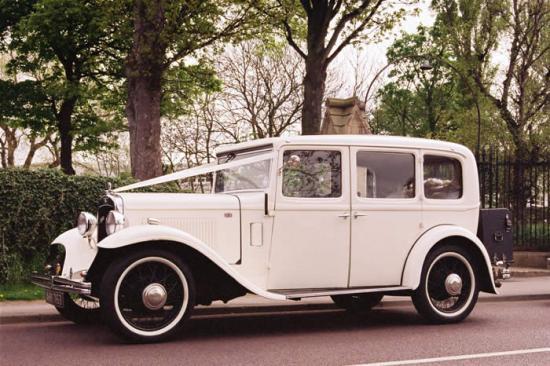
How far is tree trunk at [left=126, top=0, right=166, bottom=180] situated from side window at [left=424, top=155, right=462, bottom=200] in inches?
359

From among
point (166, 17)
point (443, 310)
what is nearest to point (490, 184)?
point (443, 310)

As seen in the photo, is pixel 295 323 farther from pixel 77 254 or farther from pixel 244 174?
pixel 77 254

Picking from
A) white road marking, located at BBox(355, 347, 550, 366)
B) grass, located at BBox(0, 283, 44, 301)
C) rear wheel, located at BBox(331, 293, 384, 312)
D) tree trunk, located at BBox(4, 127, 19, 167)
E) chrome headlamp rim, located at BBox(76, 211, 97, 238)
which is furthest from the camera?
tree trunk, located at BBox(4, 127, 19, 167)

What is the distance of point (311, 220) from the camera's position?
8336 millimetres

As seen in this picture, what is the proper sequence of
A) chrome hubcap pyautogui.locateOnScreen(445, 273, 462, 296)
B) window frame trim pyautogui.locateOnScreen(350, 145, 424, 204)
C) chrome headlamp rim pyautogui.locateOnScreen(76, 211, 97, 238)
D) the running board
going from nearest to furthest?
chrome headlamp rim pyautogui.locateOnScreen(76, 211, 97, 238) → the running board → window frame trim pyautogui.locateOnScreen(350, 145, 424, 204) → chrome hubcap pyautogui.locateOnScreen(445, 273, 462, 296)

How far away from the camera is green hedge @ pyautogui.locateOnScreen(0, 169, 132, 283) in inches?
458

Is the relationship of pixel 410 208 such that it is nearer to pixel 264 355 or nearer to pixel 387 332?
pixel 387 332

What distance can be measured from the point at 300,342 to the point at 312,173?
1912mm

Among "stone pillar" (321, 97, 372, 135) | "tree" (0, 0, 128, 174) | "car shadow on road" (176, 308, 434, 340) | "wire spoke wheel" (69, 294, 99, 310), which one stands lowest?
"car shadow on road" (176, 308, 434, 340)

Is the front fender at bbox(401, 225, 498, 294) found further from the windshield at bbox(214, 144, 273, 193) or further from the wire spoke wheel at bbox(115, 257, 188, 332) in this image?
A: the wire spoke wheel at bbox(115, 257, 188, 332)

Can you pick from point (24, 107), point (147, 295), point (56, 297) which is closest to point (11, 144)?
point (24, 107)

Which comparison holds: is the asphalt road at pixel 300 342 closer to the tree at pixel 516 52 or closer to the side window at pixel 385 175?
the side window at pixel 385 175

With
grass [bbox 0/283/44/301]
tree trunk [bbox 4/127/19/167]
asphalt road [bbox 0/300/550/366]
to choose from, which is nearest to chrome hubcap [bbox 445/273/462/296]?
asphalt road [bbox 0/300/550/366]

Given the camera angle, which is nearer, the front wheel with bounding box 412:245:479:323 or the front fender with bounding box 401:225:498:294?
the front fender with bounding box 401:225:498:294
